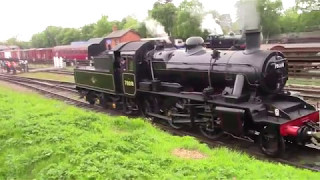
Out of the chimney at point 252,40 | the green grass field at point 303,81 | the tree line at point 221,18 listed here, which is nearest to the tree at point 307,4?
the tree line at point 221,18

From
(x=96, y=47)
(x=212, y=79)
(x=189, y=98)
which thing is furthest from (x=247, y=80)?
(x=96, y=47)

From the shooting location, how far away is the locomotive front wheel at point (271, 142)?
7.91m

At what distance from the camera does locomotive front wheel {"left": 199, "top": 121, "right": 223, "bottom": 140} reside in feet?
30.5

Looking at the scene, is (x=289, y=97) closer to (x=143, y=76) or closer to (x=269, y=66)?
(x=269, y=66)

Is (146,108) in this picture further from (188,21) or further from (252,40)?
(188,21)

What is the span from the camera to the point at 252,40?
28.6ft

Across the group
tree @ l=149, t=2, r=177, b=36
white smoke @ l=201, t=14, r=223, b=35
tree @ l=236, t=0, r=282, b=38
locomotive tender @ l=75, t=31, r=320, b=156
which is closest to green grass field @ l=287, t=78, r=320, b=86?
white smoke @ l=201, t=14, r=223, b=35

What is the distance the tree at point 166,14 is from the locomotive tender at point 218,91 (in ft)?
112

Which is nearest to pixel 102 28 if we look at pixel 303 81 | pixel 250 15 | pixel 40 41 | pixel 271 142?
pixel 40 41

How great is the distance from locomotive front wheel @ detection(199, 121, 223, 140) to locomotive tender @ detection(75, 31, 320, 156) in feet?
0.08

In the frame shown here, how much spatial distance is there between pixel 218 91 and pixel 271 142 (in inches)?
83.4

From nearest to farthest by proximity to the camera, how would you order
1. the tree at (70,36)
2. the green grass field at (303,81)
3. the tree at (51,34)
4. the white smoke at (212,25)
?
the green grass field at (303,81) → the white smoke at (212,25) → the tree at (70,36) → the tree at (51,34)

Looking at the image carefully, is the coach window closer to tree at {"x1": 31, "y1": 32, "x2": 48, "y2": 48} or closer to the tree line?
the tree line

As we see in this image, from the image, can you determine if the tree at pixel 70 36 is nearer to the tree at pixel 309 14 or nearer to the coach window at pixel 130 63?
the tree at pixel 309 14
